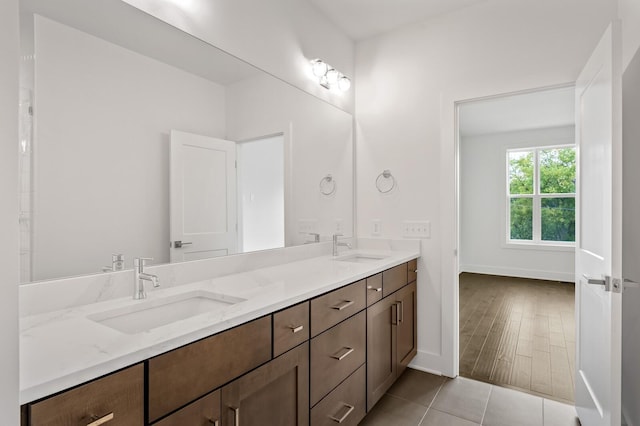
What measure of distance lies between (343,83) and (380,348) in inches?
75.0

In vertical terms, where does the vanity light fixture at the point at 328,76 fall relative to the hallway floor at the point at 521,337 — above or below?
above

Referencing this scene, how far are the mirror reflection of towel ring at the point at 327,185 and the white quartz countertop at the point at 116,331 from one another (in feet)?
3.30

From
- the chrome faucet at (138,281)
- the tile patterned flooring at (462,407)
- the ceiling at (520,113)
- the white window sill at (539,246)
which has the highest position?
the ceiling at (520,113)

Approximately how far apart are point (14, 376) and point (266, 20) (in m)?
2.05

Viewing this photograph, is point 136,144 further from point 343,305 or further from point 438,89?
point 438,89

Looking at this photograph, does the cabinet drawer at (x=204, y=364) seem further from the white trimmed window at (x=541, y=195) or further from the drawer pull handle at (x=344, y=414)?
the white trimmed window at (x=541, y=195)

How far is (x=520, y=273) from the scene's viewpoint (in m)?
6.04

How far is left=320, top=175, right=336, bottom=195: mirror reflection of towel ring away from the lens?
2.63 meters

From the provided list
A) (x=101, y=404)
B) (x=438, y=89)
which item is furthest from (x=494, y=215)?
(x=101, y=404)

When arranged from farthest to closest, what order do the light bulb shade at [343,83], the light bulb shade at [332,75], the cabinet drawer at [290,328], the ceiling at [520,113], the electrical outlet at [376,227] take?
the ceiling at [520,113] < the electrical outlet at [376,227] < the light bulb shade at [343,83] < the light bulb shade at [332,75] < the cabinet drawer at [290,328]

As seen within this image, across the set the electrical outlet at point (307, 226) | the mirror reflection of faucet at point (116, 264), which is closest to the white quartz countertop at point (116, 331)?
the mirror reflection of faucet at point (116, 264)

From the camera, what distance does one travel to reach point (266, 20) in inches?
81.9

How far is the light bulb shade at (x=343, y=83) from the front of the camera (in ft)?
8.78

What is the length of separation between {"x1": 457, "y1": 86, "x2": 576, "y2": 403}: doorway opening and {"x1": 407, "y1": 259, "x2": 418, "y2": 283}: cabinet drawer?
1192mm
